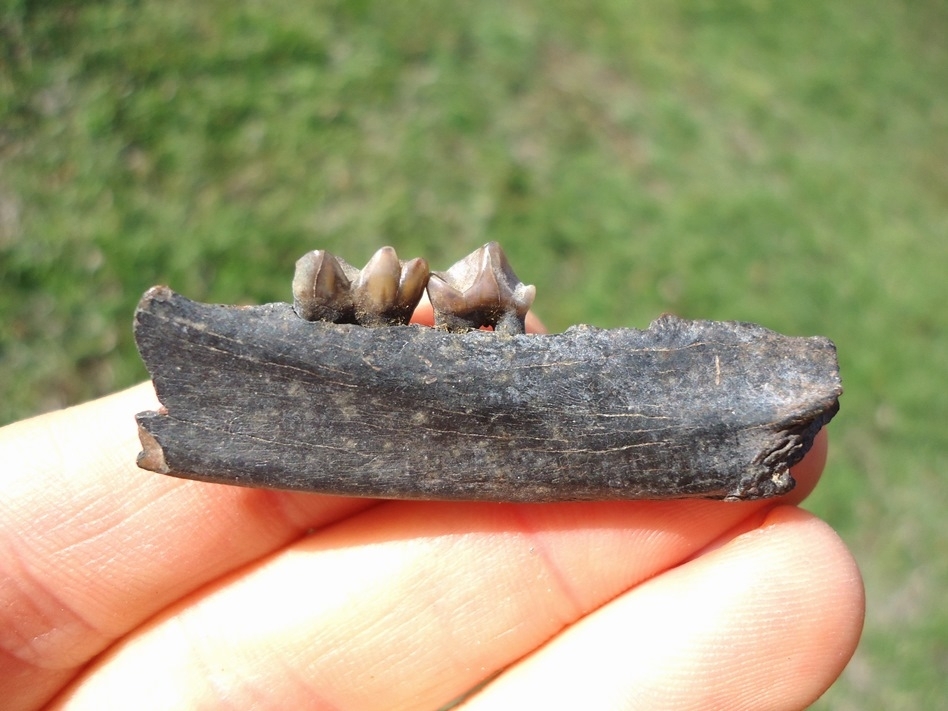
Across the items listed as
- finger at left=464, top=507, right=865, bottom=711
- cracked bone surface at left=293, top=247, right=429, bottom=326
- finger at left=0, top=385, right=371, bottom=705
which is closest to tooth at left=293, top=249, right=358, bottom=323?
cracked bone surface at left=293, top=247, right=429, bottom=326

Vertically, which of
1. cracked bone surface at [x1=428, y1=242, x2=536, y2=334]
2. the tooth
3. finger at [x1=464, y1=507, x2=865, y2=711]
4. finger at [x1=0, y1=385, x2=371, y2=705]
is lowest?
finger at [x1=464, y1=507, x2=865, y2=711]

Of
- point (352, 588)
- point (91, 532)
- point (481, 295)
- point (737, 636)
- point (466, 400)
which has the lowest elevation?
point (737, 636)

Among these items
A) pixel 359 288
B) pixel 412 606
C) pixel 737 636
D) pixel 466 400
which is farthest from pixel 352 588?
pixel 737 636

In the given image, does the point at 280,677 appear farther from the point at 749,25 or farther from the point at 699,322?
the point at 749,25

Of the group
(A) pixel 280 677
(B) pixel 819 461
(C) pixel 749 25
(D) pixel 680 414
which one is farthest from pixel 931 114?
(A) pixel 280 677

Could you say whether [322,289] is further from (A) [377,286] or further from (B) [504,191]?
(B) [504,191]

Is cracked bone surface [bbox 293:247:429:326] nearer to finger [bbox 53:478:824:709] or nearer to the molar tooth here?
the molar tooth
